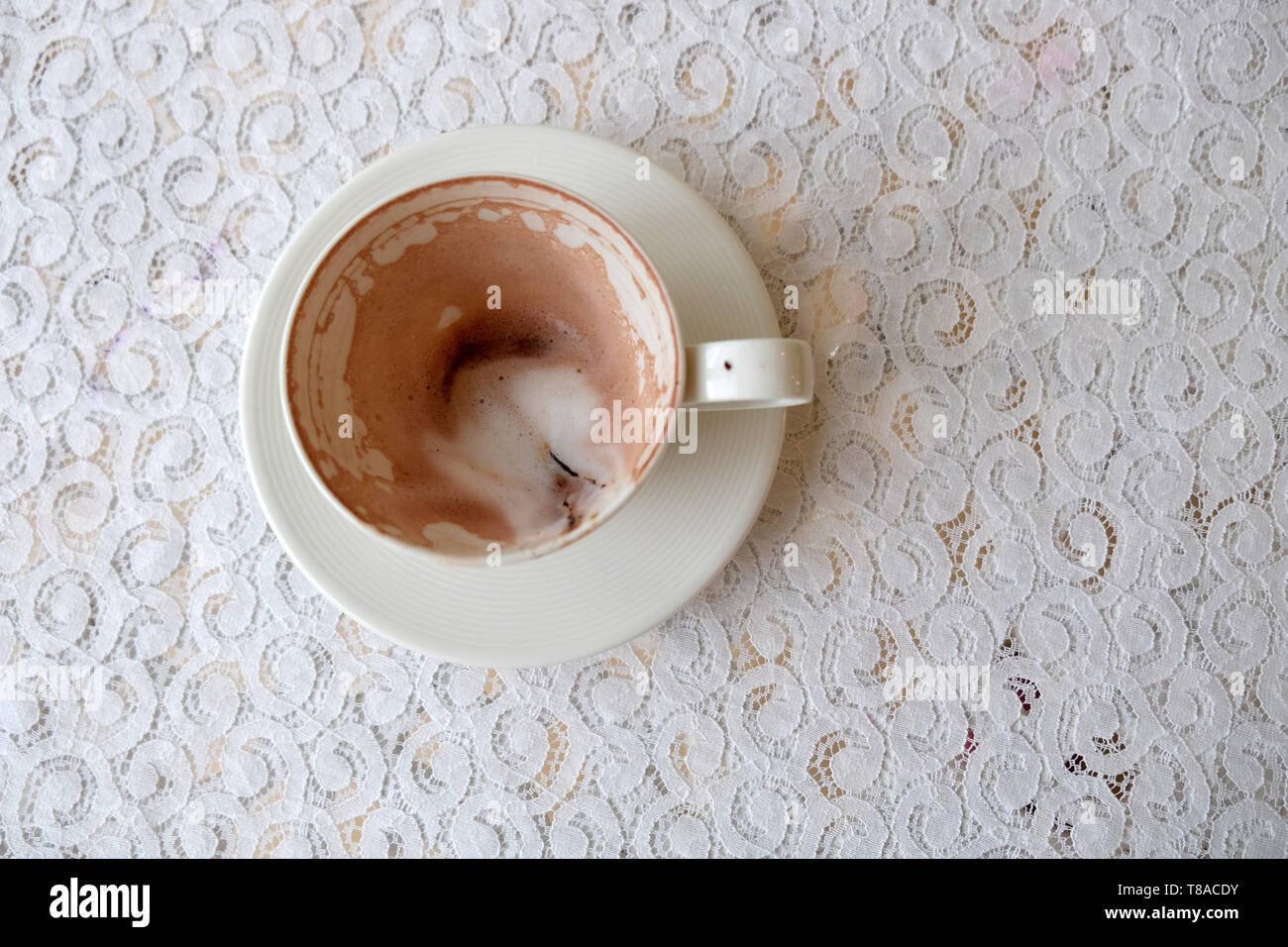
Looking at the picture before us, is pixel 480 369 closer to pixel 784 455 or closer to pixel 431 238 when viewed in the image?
pixel 431 238

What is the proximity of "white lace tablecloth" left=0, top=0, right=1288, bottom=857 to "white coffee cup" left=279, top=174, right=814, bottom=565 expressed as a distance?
0.47ft

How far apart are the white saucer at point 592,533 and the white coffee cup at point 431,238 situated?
0.04 m

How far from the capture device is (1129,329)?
63 centimetres

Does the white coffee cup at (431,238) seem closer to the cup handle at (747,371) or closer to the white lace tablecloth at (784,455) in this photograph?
the cup handle at (747,371)

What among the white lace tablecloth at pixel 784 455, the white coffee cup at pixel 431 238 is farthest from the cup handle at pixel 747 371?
the white lace tablecloth at pixel 784 455

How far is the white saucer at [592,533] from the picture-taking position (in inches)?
21.5

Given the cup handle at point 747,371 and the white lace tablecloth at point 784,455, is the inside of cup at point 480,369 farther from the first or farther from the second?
the white lace tablecloth at point 784,455

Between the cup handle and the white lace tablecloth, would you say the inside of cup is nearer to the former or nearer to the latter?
the cup handle

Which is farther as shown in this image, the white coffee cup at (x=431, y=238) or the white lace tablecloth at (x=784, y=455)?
the white lace tablecloth at (x=784, y=455)

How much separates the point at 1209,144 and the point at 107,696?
878 mm

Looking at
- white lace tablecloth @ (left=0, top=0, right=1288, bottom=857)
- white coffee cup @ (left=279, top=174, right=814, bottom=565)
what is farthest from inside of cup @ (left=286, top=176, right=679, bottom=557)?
white lace tablecloth @ (left=0, top=0, right=1288, bottom=857)

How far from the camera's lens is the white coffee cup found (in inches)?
18.6

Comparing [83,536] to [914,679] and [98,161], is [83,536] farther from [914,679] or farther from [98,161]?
[914,679]
